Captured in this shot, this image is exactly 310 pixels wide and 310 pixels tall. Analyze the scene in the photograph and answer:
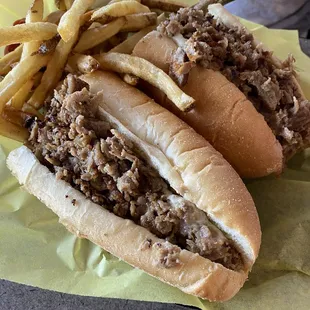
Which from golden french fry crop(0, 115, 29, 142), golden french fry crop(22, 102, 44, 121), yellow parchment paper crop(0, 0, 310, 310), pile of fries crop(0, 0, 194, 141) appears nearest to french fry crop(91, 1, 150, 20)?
pile of fries crop(0, 0, 194, 141)

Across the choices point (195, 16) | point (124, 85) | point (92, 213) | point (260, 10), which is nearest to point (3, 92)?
point (124, 85)

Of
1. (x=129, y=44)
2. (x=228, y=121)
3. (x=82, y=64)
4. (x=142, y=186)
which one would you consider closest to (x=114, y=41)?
(x=129, y=44)

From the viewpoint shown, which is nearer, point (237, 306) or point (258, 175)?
point (237, 306)

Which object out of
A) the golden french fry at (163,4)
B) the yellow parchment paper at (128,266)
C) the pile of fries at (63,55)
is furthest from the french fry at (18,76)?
the golden french fry at (163,4)

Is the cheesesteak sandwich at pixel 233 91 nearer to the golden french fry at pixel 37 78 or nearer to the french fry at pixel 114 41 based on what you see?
the french fry at pixel 114 41

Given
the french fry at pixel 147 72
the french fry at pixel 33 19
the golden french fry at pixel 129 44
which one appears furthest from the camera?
the golden french fry at pixel 129 44

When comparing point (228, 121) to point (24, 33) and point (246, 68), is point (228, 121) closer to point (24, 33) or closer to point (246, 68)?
point (246, 68)

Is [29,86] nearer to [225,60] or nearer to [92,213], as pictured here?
[92,213]

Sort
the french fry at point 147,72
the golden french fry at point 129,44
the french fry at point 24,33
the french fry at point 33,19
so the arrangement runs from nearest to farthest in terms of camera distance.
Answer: the french fry at point 147,72 < the french fry at point 24,33 < the french fry at point 33,19 < the golden french fry at point 129,44
